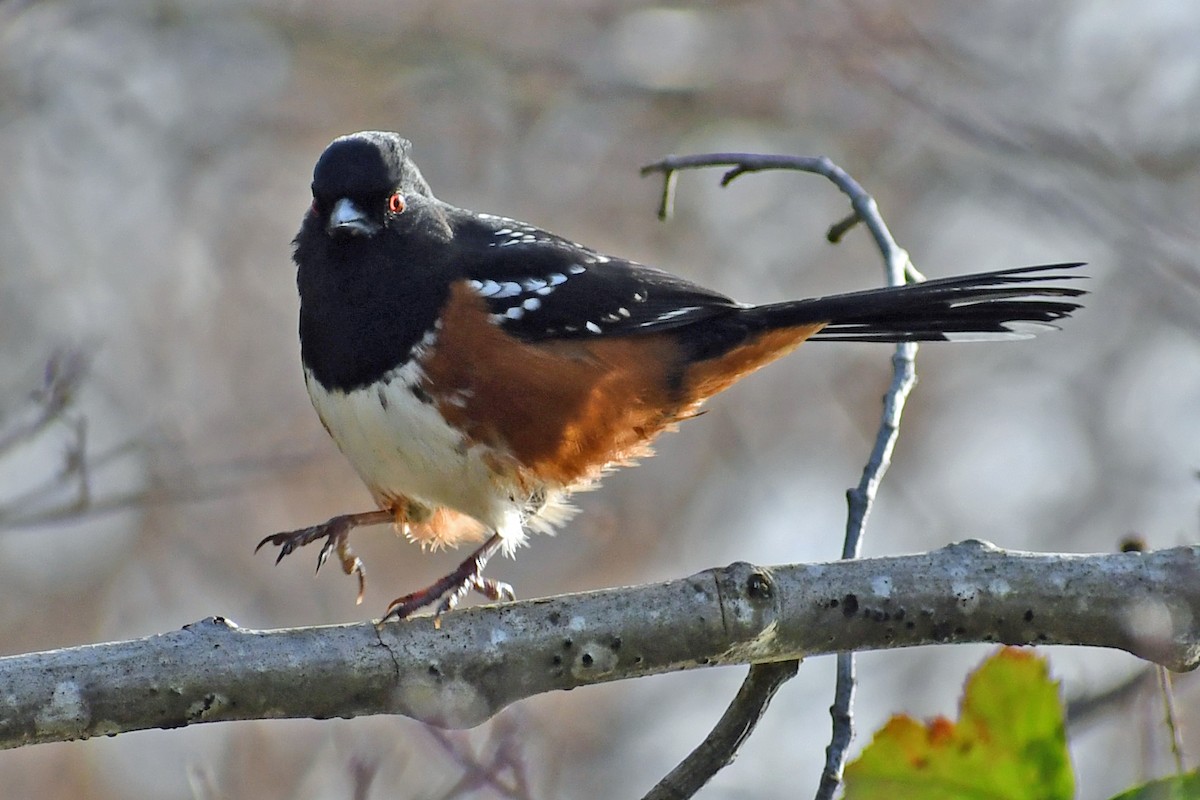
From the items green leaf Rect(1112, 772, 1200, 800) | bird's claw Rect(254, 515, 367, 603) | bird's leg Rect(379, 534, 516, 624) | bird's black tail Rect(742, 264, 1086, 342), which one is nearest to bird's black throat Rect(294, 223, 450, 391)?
bird's claw Rect(254, 515, 367, 603)

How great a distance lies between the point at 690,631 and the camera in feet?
7.84

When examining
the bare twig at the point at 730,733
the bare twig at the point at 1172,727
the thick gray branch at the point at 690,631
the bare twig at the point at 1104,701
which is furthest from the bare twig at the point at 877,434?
the bare twig at the point at 1104,701

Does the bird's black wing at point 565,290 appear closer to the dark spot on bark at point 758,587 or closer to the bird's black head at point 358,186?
the bird's black head at point 358,186

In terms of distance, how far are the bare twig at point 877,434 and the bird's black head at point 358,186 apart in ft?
2.13

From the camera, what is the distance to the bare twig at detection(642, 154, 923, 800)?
2.43 metres

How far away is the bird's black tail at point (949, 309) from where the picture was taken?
10.9 ft

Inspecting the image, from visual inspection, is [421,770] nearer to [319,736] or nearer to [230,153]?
[319,736]

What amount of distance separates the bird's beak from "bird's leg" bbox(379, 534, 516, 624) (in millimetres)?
813

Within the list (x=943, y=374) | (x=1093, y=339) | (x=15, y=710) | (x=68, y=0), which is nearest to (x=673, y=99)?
(x=943, y=374)

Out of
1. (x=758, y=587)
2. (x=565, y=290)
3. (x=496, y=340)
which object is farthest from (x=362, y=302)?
(x=758, y=587)

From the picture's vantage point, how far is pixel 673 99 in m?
7.88

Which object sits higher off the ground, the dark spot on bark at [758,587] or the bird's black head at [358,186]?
the bird's black head at [358,186]

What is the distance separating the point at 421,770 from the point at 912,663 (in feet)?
8.96

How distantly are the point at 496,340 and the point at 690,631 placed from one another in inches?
44.6
